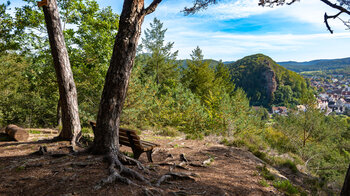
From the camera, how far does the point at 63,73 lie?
185 inches

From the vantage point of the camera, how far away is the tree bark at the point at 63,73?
4.42 m

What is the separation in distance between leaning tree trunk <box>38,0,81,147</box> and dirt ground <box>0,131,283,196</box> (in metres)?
0.40

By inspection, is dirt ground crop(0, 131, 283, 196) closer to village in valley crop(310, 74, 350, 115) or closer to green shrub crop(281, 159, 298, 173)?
green shrub crop(281, 159, 298, 173)

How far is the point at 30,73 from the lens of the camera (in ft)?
26.5

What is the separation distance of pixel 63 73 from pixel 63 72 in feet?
0.08

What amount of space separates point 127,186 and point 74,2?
810cm

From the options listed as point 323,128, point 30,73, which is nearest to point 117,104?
point 30,73

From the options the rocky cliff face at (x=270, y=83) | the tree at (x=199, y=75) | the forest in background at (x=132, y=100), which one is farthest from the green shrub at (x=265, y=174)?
the rocky cliff face at (x=270, y=83)

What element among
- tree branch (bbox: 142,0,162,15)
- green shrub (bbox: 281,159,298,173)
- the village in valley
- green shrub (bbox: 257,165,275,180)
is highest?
tree branch (bbox: 142,0,162,15)

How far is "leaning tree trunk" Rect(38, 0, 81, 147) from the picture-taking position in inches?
173

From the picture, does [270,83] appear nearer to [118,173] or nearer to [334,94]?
[334,94]

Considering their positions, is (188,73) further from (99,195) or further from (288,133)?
(99,195)

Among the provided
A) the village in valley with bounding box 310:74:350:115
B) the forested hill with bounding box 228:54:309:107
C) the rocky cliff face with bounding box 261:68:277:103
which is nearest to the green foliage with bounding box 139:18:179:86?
the forested hill with bounding box 228:54:309:107

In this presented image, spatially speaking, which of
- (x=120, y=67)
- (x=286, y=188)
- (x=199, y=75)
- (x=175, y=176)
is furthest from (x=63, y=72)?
(x=199, y=75)
